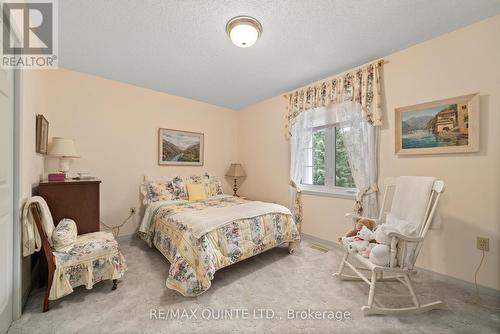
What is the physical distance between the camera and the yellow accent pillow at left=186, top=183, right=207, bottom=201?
338 cm

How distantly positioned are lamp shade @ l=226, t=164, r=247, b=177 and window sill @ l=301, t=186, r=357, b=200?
146cm

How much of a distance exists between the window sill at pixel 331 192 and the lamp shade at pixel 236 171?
1456 millimetres

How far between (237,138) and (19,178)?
362 centimetres

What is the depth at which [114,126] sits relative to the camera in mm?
3154

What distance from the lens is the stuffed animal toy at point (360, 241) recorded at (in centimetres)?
185

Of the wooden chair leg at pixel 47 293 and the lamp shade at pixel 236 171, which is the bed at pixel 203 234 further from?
the lamp shade at pixel 236 171

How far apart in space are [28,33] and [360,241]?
138 inches

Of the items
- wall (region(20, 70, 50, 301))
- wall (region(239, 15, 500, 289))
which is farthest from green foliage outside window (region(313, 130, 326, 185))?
wall (region(20, 70, 50, 301))

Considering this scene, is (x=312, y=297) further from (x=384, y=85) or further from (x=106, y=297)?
(x=384, y=85)

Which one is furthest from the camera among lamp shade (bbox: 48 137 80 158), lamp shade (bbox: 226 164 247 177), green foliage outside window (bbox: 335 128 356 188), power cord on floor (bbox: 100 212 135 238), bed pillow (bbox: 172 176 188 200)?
lamp shade (bbox: 226 164 247 177)

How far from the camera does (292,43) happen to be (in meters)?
2.18

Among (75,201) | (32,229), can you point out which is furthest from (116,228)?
(32,229)

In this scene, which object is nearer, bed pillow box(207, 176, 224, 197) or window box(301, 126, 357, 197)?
window box(301, 126, 357, 197)

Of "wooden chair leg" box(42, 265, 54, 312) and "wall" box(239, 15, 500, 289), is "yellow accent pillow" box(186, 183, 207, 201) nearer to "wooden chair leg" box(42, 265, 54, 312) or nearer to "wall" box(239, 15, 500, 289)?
"wooden chair leg" box(42, 265, 54, 312)
